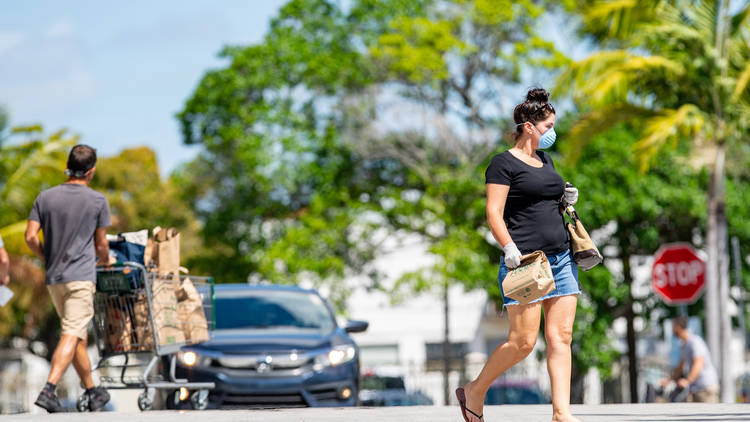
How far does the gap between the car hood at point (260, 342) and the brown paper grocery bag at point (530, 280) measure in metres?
4.51

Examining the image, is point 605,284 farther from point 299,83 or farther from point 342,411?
point 342,411

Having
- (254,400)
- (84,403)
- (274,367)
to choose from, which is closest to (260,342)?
(274,367)

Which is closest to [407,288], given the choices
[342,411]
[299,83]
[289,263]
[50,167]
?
[289,263]

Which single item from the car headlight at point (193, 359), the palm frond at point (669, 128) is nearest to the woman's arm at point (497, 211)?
the car headlight at point (193, 359)

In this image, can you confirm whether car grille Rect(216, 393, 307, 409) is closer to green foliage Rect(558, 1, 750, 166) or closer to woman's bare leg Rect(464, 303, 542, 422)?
woman's bare leg Rect(464, 303, 542, 422)

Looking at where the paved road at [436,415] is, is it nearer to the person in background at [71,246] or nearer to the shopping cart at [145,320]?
the person in background at [71,246]

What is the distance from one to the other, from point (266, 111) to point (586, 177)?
368 inches

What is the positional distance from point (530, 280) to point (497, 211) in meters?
0.44

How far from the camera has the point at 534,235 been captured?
6414mm

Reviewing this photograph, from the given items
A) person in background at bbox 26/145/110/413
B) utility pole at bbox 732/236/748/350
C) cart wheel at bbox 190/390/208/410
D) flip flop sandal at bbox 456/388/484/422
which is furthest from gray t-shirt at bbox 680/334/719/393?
utility pole at bbox 732/236/748/350

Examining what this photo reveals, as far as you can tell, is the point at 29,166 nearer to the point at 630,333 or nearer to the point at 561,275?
the point at 630,333

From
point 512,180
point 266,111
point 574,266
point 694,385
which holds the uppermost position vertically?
point 266,111

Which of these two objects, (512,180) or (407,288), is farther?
(407,288)

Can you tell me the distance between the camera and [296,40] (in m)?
32.3
